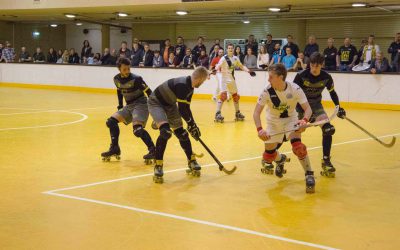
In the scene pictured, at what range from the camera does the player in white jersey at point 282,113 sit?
6652 millimetres

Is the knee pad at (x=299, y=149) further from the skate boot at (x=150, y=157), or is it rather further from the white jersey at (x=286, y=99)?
the skate boot at (x=150, y=157)

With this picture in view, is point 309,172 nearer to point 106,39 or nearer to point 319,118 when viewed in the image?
point 319,118

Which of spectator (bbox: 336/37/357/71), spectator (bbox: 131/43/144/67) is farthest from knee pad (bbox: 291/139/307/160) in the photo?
spectator (bbox: 131/43/144/67)

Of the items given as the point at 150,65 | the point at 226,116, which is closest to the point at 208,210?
the point at 226,116

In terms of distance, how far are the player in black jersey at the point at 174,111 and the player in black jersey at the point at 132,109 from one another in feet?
2.88

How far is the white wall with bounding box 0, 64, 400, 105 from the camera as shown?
1770cm

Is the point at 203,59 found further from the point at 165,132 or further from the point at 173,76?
the point at 165,132

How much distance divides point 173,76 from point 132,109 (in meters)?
13.2

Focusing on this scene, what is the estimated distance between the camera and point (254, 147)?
33.2 ft

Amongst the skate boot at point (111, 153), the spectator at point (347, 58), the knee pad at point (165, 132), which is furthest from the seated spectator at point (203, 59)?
the knee pad at point (165, 132)

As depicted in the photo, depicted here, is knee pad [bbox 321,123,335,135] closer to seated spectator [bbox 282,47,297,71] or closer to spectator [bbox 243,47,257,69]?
seated spectator [bbox 282,47,297,71]

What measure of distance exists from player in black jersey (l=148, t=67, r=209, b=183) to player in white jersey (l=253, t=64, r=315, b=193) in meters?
0.81

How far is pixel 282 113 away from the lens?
6969mm

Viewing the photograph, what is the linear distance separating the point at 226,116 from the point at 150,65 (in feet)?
26.4
